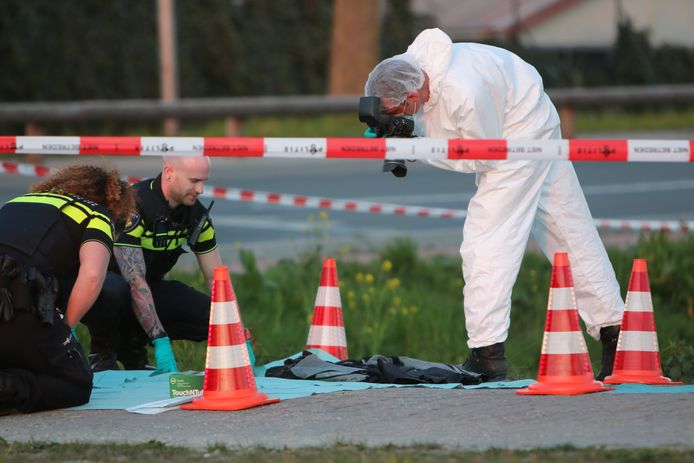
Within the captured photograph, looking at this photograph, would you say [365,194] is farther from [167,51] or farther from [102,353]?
[102,353]

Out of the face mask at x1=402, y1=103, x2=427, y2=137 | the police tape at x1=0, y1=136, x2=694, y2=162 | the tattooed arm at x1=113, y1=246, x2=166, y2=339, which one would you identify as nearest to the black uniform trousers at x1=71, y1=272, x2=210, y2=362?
the tattooed arm at x1=113, y1=246, x2=166, y2=339

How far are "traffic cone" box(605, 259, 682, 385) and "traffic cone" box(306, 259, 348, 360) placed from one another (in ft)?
5.00

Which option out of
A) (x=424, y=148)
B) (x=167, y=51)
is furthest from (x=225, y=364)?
(x=167, y=51)

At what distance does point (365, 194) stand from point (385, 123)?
29.7 feet

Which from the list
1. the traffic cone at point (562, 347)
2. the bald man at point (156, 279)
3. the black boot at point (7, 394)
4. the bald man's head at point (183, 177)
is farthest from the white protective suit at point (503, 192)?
the black boot at point (7, 394)

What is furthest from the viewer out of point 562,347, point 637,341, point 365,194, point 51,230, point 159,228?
point 365,194

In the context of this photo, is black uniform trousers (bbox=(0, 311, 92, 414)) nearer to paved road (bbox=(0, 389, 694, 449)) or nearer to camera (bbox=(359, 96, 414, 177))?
paved road (bbox=(0, 389, 694, 449))

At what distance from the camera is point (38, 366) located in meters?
6.12

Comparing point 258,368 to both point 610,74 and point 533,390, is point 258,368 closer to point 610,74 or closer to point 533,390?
point 533,390

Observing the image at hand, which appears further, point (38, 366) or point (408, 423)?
point (38, 366)

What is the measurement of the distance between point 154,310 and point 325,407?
147 cm

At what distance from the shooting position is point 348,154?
6574 millimetres

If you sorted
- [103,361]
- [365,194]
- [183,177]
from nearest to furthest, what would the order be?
[183,177] → [103,361] → [365,194]

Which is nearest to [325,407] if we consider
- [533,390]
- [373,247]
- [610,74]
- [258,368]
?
[533,390]
